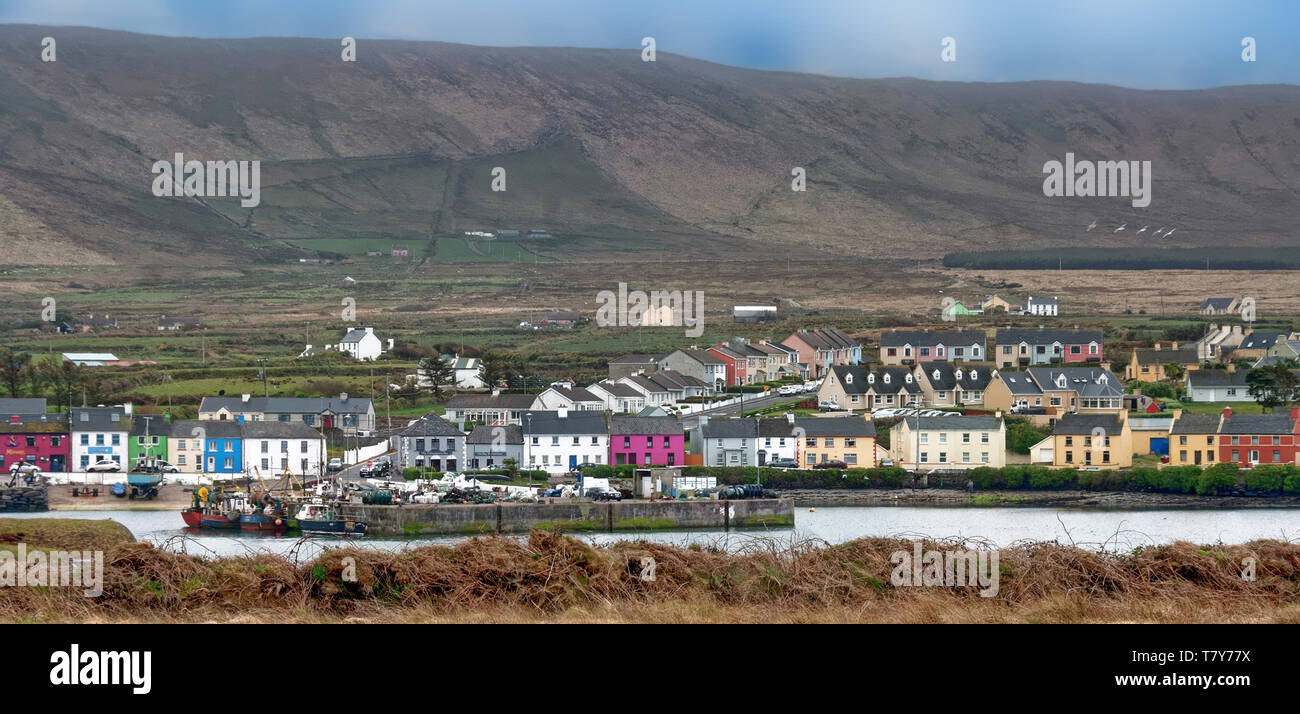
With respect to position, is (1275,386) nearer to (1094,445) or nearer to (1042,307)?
(1094,445)

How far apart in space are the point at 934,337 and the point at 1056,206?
123472 mm

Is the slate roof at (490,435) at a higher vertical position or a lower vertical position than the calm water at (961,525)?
higher

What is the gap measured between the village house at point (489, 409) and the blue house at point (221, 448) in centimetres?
789

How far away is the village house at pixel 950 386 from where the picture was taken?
57844mm

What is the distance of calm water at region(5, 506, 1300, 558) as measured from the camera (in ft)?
108

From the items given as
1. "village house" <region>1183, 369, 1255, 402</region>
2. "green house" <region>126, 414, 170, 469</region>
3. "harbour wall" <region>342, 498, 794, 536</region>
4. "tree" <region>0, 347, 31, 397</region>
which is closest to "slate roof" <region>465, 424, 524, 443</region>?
"harbour wall" <region>342, 498, 794, 536</region>

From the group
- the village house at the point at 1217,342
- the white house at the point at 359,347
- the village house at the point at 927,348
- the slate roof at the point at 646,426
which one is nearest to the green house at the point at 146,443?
the slate roof at the point at 646,426

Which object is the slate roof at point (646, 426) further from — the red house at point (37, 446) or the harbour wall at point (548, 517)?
the red house at point (37, 446)

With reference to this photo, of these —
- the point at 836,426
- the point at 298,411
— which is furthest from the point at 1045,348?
the point at 298,411

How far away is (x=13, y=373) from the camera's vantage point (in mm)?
60531

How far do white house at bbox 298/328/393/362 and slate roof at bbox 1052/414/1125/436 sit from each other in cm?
4130

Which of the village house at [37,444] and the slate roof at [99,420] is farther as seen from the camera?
the slate roof at [99,420]
